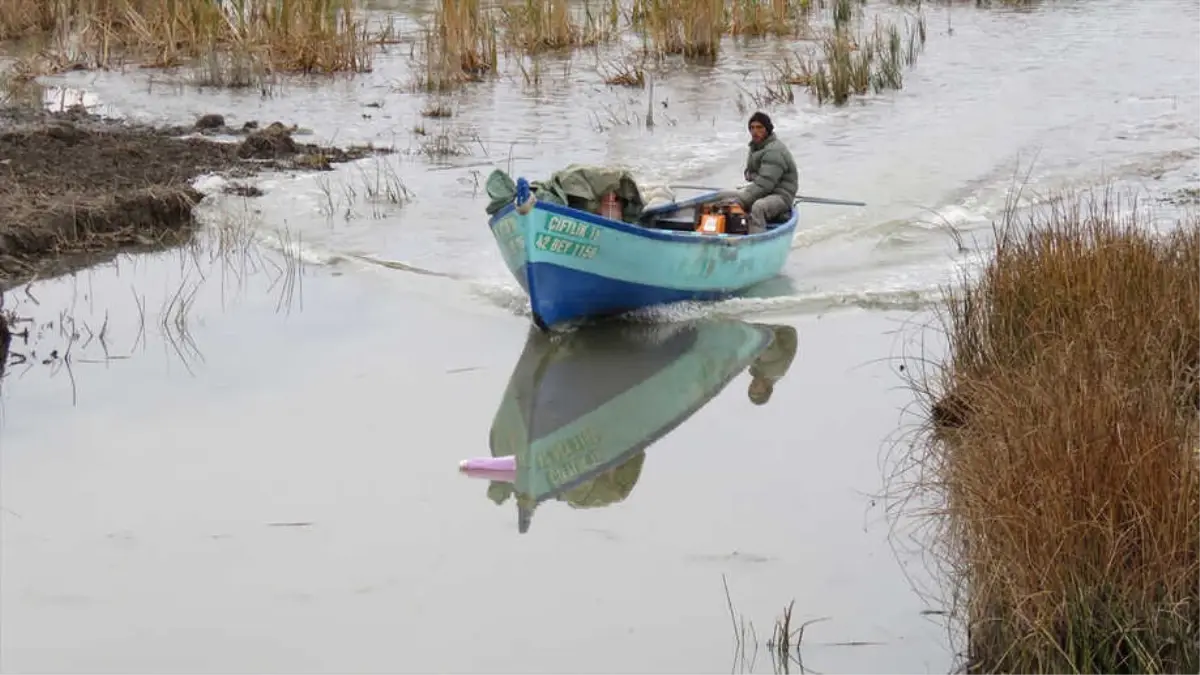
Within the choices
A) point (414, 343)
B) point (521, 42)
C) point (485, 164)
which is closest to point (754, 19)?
point (521, 42)

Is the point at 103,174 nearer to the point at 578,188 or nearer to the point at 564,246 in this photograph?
the point at 578,188

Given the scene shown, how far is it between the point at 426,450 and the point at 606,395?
180cm

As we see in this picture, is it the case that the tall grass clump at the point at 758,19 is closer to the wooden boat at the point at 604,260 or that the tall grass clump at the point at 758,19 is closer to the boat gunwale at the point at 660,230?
the boat gunwale at the point at 660,230

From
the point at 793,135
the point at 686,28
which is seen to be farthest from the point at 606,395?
the point at 686,28

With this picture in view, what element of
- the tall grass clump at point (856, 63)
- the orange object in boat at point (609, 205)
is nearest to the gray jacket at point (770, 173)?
the orange object in boat at point (609, 205)

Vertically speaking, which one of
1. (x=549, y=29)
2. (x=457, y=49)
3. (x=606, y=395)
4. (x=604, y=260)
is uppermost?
(x=549, y=29)

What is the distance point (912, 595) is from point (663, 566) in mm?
1124

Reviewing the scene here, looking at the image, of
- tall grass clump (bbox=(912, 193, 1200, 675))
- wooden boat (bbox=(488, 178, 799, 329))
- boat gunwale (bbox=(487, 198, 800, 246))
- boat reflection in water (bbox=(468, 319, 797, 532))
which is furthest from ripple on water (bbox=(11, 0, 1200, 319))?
tall grass clump (bbox=(912, 193, 1200, 675))

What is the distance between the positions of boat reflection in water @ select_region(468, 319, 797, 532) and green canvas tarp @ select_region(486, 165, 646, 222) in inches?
36.3

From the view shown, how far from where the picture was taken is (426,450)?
9.44m

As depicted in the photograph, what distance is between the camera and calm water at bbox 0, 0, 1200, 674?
7.11 m

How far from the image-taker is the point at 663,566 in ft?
25.4

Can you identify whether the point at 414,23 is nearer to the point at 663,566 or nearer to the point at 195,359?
the point at 195,359

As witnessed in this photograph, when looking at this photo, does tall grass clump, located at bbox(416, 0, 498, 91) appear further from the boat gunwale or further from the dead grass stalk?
the boat gunwale
